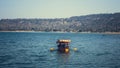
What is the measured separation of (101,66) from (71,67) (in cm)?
536

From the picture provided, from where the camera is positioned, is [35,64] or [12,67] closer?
[12,67]

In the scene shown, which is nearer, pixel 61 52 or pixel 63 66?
pixel 63 66

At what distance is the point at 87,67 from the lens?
47.8 metres

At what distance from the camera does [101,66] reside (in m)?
48.7

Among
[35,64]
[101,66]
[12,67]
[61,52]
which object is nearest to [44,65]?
[35,64]

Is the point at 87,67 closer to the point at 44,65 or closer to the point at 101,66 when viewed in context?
the point at 101,66

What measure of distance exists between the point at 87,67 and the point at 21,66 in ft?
37.5

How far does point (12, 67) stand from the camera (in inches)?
1844

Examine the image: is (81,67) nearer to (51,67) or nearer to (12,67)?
(51,67)

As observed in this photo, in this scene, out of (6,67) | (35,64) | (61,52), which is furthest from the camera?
(61,52)

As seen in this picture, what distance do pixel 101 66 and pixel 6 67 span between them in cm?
1644

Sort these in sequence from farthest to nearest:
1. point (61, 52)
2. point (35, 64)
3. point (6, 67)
A: point (61, 52)
point (35, 64)
point (6, 67)

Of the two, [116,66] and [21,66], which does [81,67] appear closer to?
[116,66]

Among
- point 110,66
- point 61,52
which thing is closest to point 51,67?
point 110,66
